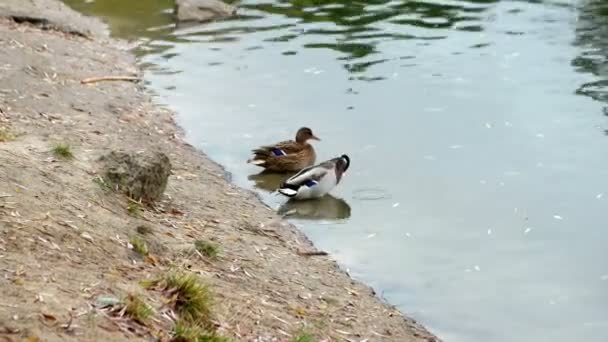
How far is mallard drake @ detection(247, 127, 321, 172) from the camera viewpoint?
36.9ft

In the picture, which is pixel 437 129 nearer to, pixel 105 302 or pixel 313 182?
pixel 313 182

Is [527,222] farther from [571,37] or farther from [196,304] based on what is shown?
[571,37]

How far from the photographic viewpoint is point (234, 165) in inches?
449

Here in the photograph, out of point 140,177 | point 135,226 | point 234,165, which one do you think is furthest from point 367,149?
point 135,226

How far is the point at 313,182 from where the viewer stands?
10336 mm

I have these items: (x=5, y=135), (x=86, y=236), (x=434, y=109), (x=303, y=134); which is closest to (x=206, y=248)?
(x=86, y=236)

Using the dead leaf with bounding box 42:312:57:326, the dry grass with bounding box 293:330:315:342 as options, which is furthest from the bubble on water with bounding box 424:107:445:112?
the dead leaf with bounding box 42:312:57:326

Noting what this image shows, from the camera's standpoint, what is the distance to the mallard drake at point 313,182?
10312mm

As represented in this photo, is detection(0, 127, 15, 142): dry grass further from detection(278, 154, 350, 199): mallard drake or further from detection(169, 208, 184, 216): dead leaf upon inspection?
detection(278, 154, 350, 199): mallard drake

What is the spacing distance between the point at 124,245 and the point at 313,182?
3844mm

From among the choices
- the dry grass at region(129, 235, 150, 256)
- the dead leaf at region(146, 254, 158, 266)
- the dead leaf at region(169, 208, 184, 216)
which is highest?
the dry grass at region(129, 235, 150, 256)

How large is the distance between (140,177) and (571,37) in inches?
392

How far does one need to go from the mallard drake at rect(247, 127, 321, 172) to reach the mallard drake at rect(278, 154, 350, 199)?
835mm

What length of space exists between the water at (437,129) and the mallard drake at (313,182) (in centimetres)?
16
